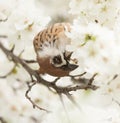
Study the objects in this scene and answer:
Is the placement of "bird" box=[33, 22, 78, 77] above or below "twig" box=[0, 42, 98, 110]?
above

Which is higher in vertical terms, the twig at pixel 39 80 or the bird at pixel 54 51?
the bird at pixel 54 51

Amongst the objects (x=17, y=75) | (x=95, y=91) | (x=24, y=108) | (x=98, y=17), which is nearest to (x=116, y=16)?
(x=98, y=17)

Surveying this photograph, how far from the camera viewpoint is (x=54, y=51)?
1.16 m

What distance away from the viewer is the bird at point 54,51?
1150 millimetres

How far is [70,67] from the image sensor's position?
1.16 meters

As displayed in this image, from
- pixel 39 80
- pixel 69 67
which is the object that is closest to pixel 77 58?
pixel 69 67

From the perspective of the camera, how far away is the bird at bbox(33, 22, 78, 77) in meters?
1.15

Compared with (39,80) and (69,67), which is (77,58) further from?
(39,80)

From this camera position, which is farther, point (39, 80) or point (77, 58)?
point (39, 80)

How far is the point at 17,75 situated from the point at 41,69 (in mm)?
170

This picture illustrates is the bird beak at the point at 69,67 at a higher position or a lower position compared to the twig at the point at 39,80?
higher

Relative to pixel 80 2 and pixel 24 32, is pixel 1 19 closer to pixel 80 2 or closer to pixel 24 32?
pixel 24 32

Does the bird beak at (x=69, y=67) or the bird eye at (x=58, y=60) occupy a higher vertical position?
the bird eye at (x=58, y=60)

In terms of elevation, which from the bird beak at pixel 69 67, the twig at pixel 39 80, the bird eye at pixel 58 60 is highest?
the bird eye at pixel 58 60
